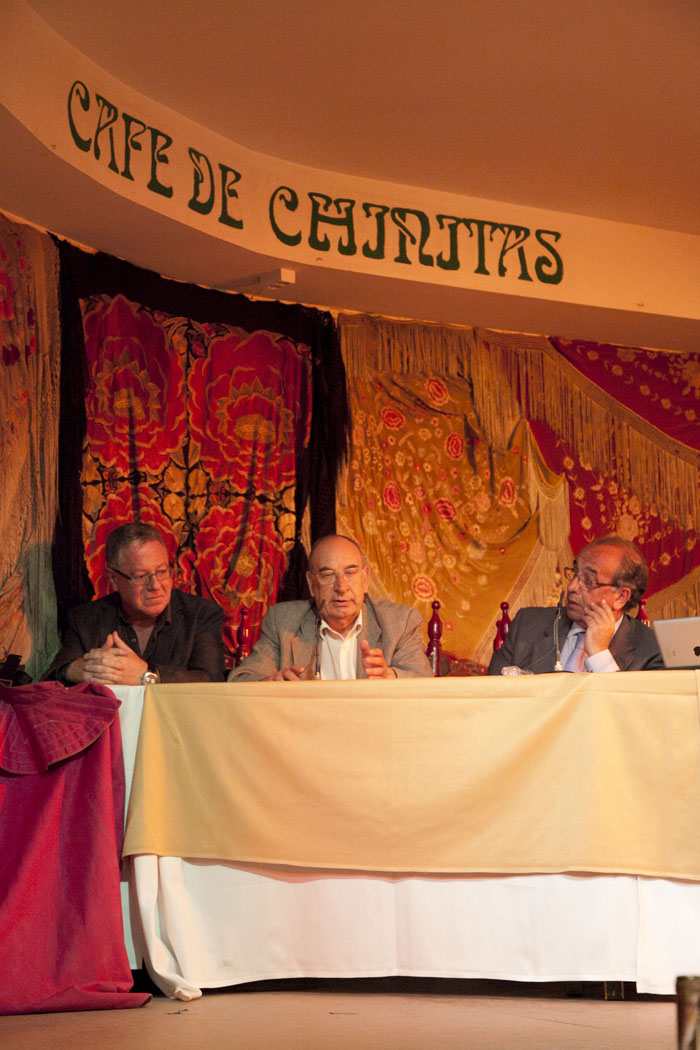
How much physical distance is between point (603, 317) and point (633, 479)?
32.5 inches

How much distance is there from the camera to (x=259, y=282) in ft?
17.0

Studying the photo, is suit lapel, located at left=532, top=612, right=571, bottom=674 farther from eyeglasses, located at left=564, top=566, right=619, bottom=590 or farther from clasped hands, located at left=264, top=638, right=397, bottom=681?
clasped hands, located at left=264, top=638, right=397, bottom=681

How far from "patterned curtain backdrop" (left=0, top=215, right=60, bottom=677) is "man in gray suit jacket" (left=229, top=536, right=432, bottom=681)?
0.84 meters

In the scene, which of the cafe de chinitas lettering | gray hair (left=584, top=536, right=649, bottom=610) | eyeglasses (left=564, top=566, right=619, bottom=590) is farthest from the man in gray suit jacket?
the cafe de chinitas lettering

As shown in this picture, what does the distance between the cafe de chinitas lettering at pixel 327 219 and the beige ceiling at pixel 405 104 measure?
0.38 feet

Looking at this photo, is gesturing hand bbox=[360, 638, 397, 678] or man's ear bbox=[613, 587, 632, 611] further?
man's ear bbox=[613, 587, 632, 611]

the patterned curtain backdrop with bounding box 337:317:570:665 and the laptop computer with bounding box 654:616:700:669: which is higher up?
the patterned curtain backdrop with bounding box 337:317:570:665

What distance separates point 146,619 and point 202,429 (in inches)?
46.7

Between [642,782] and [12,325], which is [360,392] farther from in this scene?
[642,782]

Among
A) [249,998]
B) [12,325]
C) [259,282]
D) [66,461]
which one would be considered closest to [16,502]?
[66,461]

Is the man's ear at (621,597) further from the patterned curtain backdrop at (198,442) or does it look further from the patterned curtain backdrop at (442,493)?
the patterned curtain backdrop at (198,442)

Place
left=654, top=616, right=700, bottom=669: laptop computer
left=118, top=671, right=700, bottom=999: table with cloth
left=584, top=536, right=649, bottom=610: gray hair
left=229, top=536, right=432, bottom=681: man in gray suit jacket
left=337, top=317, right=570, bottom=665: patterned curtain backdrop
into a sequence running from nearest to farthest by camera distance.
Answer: left=118, top=671, right=700, bottom=999: table with cloth, left=654, top=616, right=700, bottom=669: laptop computer, left=584, top=536, right=649, bottom=610: gray hair, left=229, top=536, right=432, bottom=681: man in gray suit jacket, left=337, top=317, right=570, bottom=665: patterned curtain backdrop

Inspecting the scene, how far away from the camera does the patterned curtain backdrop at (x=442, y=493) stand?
A: 5465 millimetres

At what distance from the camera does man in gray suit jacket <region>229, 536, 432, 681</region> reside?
4.06 meters
